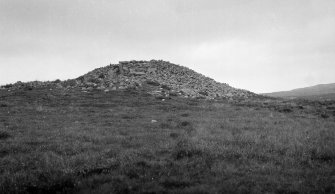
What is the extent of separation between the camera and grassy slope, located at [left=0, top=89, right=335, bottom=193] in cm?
888

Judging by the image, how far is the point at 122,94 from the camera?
1346 inches

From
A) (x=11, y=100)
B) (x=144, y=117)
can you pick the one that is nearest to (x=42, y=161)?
(x=144, y=117)

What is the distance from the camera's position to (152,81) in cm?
4069

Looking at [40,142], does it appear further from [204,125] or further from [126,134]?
[204,125]

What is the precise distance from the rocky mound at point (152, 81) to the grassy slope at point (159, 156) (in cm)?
1564

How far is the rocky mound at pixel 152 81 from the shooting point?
38031 millimetres

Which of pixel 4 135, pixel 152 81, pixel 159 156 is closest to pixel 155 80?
pixel 152 81

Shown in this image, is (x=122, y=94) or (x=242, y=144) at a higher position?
(x=122, y=94)

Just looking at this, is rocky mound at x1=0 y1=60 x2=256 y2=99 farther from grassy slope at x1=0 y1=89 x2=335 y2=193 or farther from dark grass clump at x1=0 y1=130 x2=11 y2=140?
dark grass clump at x1=0 y1=130 x2=11 y2=140

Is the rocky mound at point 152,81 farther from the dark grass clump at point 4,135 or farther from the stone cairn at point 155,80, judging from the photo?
the dark grass clump at point 4,135

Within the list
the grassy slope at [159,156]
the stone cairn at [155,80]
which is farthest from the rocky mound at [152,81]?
the grassy slope at [159,156]

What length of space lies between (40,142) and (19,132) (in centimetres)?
324

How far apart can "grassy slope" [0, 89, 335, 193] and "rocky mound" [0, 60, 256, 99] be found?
15640mm

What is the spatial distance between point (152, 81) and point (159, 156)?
29.2 metres
